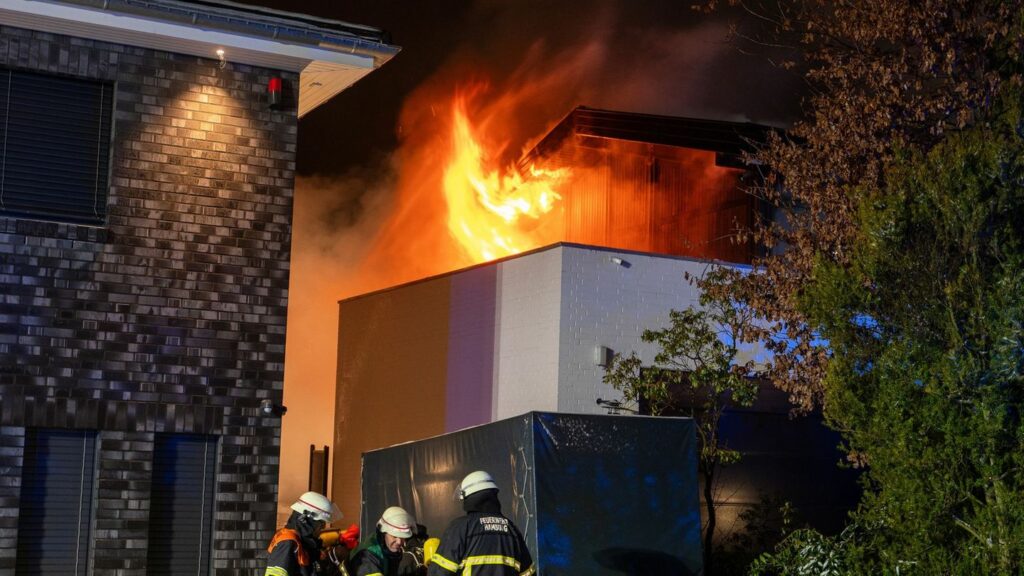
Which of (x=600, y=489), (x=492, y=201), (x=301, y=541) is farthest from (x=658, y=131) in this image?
(x=301, y=541)

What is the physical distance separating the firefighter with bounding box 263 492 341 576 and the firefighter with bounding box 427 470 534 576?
1.18 m

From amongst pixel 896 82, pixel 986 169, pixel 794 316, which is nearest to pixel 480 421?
pixel 794 316

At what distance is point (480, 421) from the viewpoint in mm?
17891

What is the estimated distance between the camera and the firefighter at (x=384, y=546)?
9.44 meters

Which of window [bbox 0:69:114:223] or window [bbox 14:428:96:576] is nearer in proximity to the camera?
window [bbox 14:428:96:576]

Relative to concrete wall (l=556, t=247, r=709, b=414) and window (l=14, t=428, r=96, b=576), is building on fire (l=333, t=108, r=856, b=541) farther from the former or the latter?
window (l=14, t=428, r=96, b=576)

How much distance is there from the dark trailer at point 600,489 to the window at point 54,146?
15.6 feet

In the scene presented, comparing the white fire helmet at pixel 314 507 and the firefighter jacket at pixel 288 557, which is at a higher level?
the white fire helmet at pixel 314 507

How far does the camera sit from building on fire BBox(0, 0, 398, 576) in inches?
476

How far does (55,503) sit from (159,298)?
2.23 meters

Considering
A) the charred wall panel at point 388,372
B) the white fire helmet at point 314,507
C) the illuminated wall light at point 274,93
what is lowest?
the white fire helmet at point 314,507

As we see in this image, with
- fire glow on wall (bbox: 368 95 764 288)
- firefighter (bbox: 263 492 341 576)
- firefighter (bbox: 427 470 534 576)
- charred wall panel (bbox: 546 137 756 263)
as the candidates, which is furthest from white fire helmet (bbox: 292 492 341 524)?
charred wall panel (bbox: 546 137 756 263)

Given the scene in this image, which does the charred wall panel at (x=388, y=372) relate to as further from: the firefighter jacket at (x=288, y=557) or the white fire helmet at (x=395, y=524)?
the firefighter jacket at (x=288, y=557)

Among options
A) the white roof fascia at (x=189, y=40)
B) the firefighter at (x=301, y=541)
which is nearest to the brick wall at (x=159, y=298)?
the white roof fascia at (x=189, y=40)
